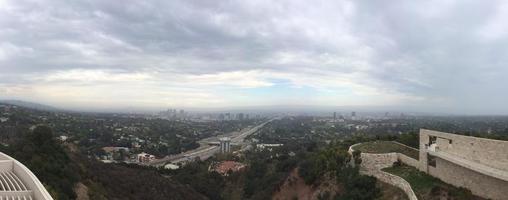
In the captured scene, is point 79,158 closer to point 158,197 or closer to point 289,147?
point 158,197

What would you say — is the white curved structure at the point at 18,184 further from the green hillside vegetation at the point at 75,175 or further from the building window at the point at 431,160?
the building window at the point at 431,160

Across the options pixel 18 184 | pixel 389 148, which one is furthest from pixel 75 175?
pixel 389 148

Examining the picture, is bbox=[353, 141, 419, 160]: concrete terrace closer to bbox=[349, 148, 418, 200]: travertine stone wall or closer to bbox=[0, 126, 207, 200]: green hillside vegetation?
bbox=[349, 148, 418, 200]: travertine stone wall

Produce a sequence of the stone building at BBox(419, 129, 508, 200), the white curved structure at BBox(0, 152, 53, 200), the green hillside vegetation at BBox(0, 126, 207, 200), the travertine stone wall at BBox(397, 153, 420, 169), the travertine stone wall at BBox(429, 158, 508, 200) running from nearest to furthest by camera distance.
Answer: the white curved structure at BBox(0, 152, 53, 200), the travertine stone wall at BBox(429, 158, 508, 200), the stone building at BBox(419, 129, 508, 200), the travertine stone wall at BBox(397, 153, 420, 169), the green hillside vegetation at BBox(0, 126, 207, 200)

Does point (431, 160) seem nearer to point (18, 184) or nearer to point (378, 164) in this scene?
point (378, 164)

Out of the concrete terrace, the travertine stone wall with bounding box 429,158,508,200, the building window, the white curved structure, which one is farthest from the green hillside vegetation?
the concrete terrace

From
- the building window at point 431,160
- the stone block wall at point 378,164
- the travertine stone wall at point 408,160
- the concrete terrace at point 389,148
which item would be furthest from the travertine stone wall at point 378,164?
the building window at point 431,160

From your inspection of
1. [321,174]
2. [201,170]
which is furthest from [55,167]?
[201,170]

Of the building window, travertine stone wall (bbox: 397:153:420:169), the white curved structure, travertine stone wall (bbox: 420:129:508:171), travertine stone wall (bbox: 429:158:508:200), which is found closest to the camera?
the white curved structure
